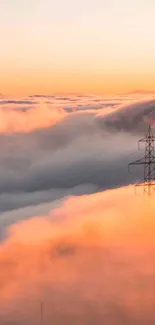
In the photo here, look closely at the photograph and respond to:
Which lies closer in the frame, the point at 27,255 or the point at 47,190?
the point at 27,255

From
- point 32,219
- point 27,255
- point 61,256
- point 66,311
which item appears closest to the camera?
point 66,311

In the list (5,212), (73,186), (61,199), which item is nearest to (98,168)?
(73,186)

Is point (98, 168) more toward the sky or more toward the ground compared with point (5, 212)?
more toward the sky

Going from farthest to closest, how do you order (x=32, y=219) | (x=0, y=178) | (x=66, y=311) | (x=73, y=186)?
(x=0, y=178) < (x=73, y=186) < (x=32, y=219) < (x=66, y=311)

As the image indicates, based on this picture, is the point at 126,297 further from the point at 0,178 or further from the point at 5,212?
the point at 0,178

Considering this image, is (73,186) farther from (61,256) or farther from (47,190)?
(61,256)

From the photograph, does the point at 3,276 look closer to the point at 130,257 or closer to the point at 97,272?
the point at 97,272

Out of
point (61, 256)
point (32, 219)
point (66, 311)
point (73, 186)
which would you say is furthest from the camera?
point (73, 186)

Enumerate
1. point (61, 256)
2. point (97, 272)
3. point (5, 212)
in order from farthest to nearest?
point (5, 212) < point (61, 256) < point (97, 272)

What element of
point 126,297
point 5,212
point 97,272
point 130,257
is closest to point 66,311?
point 126,297

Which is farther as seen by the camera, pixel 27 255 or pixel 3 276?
pixel 27 255
